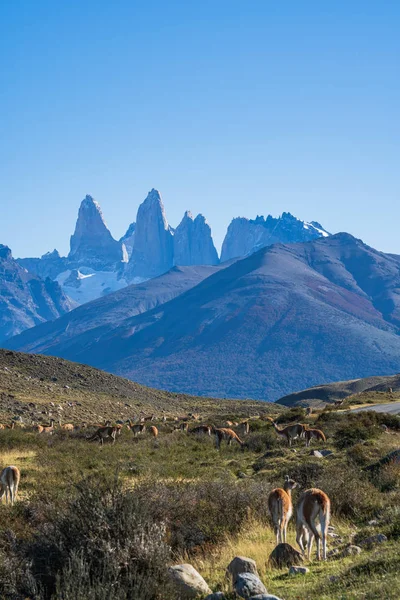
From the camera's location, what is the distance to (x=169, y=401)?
80.5m

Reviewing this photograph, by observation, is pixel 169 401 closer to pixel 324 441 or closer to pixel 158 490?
pixel 324 441

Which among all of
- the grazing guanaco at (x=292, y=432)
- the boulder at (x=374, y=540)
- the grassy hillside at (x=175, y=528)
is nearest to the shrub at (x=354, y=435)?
the grassy hillside at (x=175, y=528)

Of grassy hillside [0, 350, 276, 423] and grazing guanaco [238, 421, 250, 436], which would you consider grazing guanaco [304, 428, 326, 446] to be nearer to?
grazing guanaco [238, 421, 250, 436]

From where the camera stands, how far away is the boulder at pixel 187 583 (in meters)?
9.15

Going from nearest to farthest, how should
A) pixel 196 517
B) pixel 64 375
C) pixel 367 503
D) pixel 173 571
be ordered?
pixel 173 571
pixel 196 517
pixel 367 503
pixel 64 375

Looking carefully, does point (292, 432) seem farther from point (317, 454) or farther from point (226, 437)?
point (317, 454)

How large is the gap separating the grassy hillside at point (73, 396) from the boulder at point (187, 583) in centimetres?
3788

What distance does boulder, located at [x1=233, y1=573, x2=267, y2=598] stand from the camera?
8625 millimetres

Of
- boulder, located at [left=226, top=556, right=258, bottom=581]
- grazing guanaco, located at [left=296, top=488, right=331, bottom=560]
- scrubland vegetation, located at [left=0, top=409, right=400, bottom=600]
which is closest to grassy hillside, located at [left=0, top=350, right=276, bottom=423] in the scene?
scrubland vegetation, located at [left=0, top=409, right=400, bottom=600]

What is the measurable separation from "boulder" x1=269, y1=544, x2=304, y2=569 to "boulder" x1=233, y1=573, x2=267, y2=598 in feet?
4.85

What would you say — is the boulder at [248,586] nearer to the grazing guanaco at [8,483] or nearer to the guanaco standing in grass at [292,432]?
the grazing guanaco at [8,483]

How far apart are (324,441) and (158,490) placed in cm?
1597

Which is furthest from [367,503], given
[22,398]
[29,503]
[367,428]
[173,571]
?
[22,398]

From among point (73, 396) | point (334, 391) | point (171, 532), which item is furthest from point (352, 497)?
point (334, 391)
